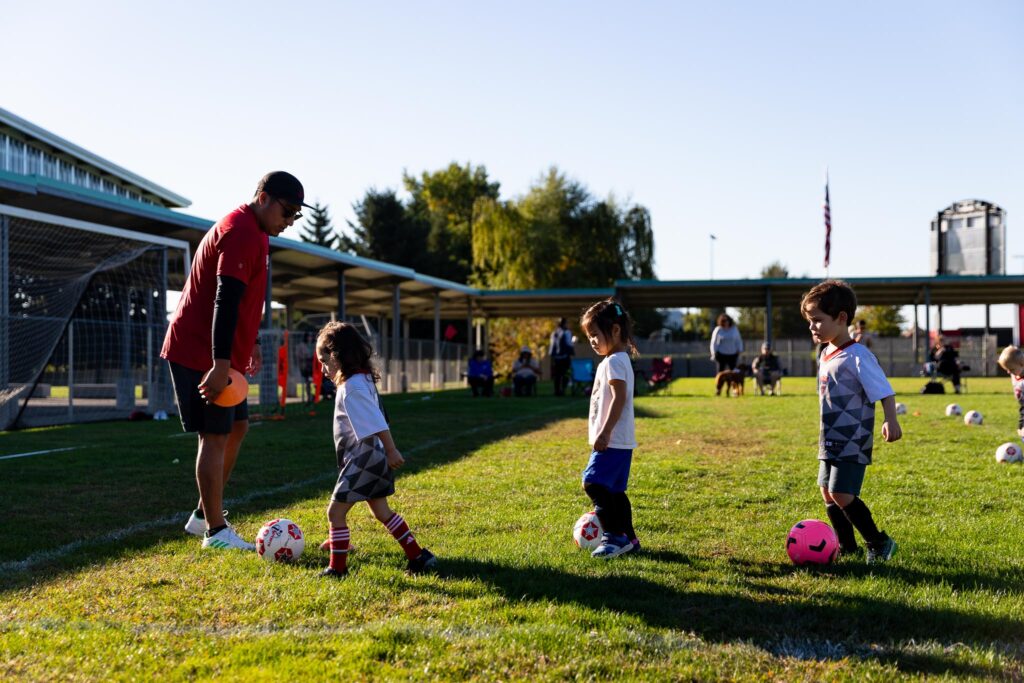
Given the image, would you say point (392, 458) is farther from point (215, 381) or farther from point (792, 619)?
point (792, 619)

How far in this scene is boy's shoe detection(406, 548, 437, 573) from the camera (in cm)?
454

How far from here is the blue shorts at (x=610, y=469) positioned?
503 centimetres

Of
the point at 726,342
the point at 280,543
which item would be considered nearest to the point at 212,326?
the point at 280,543

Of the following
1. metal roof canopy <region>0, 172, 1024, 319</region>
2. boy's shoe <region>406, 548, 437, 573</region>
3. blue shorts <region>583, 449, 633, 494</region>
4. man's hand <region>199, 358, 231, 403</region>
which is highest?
metal roof canopy <region>0, 172, 1024, 319</region>

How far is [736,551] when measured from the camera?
16.5 feet

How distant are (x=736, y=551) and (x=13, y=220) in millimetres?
13439

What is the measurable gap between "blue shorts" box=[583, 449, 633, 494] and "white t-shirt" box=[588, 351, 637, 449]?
47 millimetres

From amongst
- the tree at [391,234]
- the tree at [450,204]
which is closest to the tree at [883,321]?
the tree at [450,204]

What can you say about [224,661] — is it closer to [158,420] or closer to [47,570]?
[47,570]

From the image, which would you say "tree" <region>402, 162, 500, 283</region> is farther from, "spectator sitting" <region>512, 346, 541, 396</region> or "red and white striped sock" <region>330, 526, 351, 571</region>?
"red and white striped sock" <region>330, 526, 351, 571</region>

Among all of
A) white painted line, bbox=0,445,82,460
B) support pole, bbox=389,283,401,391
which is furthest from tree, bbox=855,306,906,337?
white painted line, bbox=0,445,82,460

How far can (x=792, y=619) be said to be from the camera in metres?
3.73

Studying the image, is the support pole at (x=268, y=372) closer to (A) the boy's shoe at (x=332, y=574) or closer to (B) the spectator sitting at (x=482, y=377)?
(B) the spectator sitting at (x=482, y=377)

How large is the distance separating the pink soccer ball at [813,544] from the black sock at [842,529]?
235 mm
